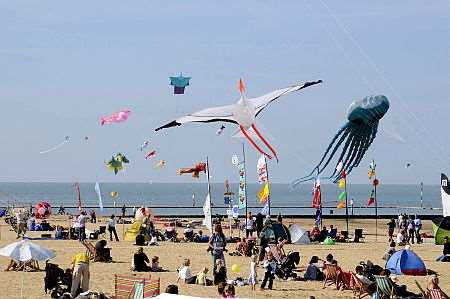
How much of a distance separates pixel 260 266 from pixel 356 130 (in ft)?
14.0

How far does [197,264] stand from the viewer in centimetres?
2272

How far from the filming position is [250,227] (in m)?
31.5

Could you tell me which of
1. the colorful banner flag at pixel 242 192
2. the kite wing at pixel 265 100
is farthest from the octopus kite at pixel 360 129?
the colorful banner flag at pixel 242 192

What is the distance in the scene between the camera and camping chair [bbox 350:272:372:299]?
17.0 m

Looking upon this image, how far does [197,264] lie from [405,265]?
18.3 feet

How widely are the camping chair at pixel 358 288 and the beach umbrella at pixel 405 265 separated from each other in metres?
2.92

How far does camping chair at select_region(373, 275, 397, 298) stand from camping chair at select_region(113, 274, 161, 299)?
165 inches

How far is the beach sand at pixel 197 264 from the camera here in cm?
1766

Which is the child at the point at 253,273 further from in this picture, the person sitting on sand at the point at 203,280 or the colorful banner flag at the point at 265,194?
the colorful banner flag at the point at 265,194

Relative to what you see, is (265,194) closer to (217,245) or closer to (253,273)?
(217,245)

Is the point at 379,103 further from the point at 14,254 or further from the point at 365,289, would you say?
the point at 14,254

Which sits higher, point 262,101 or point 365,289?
point 262,101

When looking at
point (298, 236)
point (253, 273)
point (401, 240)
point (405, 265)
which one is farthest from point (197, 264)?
point (401, 240)

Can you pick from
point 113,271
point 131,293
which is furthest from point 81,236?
point 131,293
